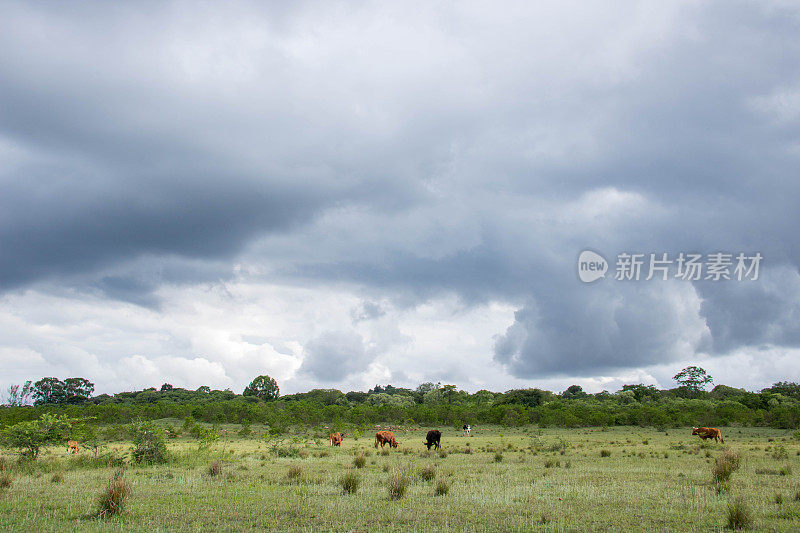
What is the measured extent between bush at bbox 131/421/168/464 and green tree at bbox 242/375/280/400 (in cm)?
11686

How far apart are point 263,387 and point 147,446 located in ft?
394

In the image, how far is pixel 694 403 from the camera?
288ft

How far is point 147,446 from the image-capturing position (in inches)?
1097

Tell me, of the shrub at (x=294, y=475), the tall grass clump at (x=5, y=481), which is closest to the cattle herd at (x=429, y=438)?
the shrub at (x=294, y=475)

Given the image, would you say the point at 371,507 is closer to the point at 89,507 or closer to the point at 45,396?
the point at 89,507

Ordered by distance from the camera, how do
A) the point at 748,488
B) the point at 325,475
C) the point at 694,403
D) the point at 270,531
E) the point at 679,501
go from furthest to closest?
1. the point at 694,403
2. the point at 325,475
3. the point at 748,488
4. the point at 679,501
5. the point at 270,531

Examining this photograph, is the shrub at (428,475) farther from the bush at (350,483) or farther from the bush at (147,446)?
the bush at (147,446)

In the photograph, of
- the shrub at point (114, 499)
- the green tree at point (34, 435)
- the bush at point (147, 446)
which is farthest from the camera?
the bush at point (147, 446)

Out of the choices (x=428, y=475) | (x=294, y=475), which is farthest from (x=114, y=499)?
(x=428, y=475)

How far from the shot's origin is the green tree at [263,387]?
14238 cm

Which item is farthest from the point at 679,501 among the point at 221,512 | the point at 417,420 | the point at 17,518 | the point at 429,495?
the point at 417,420

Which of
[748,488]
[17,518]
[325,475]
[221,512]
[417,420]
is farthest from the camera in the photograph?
[417,420]

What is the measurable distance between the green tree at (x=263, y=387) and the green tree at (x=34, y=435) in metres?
116

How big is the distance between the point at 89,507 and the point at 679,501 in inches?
587
